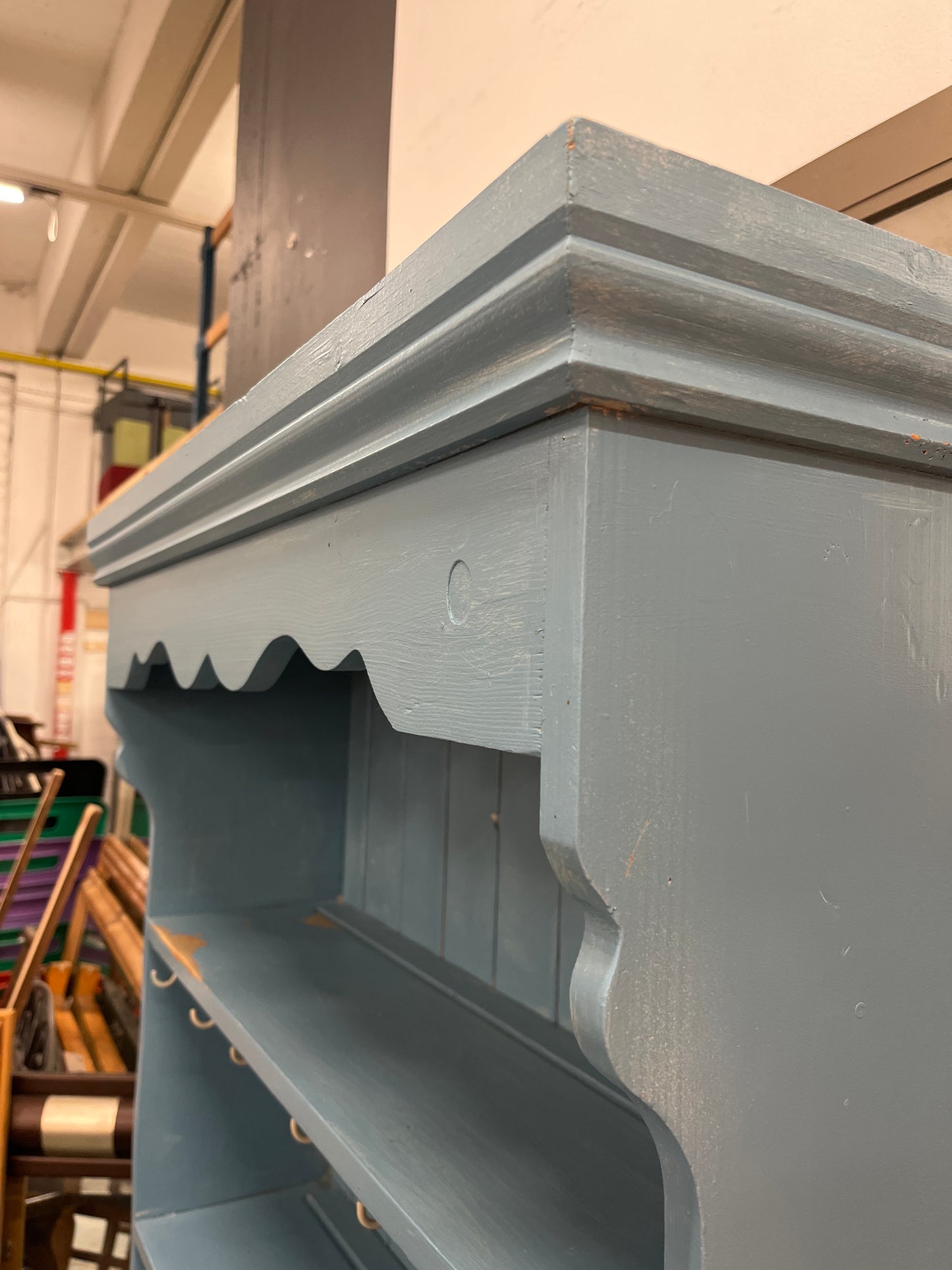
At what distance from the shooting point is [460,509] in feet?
1.36

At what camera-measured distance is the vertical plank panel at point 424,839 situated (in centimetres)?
108

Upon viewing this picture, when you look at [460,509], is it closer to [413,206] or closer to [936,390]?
[936,390]

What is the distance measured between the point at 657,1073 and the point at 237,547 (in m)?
0.55

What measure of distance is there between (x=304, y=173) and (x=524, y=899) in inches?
51.3

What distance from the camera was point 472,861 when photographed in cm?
101

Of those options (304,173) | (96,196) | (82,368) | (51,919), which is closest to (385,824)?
(51,919)

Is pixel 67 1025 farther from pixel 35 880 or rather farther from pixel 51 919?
pixel 51 919

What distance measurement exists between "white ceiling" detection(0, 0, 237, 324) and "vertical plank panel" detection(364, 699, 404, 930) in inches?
109

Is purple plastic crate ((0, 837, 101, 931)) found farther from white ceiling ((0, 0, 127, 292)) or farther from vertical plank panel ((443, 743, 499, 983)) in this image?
white ceiling ((0, 0, 127, 292))

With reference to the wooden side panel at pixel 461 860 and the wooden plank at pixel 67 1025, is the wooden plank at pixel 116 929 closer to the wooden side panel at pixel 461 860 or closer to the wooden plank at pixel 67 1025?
the wooden plank at pixel 67 1025

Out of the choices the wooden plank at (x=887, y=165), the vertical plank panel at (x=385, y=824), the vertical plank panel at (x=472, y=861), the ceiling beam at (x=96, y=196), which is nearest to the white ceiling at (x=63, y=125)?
the ceiling beam at (x=96, y=196)

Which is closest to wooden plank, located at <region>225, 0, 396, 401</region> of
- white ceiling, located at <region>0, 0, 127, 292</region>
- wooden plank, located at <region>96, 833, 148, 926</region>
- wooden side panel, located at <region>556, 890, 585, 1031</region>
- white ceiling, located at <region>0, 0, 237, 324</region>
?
wooden side panel, located at <region>556, 890, 585, 1031</region>

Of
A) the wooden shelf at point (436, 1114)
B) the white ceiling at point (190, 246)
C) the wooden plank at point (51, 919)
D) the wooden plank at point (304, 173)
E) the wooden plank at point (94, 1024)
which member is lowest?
the wooden plank at point (94, 1024)

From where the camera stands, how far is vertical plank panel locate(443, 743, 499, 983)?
3.21ft
